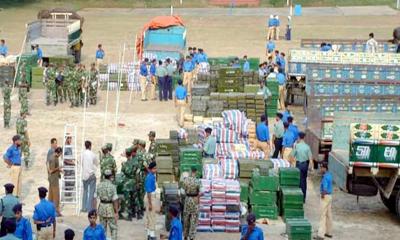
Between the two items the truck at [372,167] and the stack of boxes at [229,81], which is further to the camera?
the stack of boxes at [229,81]

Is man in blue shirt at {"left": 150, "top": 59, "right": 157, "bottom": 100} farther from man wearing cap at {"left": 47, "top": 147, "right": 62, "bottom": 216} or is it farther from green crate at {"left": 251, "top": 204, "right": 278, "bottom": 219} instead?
green crate at {"left": 251, "top": 204, "right": 278, "bottom": 219}

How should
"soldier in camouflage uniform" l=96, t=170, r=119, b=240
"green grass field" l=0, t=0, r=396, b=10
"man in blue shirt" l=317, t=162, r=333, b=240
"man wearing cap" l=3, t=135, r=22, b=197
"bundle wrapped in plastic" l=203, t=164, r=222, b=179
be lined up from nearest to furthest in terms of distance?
"soldier in camouflage uniform" l=96, t=170, r=119, b=240
"man in blue shirt" l=317, t=162, r=333, b=240
"man wearing cap" l=3, t=135, r=22, b=197
"bundle wrapped in plastic" l=203, t=164, r=222, b=179
"green grass field" l=0, t=0, r=396, b=10

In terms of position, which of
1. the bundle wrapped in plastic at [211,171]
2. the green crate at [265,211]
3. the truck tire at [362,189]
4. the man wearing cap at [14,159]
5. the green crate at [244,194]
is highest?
the man wearing cap at [14,159]

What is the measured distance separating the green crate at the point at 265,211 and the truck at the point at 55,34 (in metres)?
20.7

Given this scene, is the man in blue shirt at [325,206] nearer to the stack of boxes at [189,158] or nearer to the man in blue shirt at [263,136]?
the stack of boxes at [189,158]

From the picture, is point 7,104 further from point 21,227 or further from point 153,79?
point 21,227

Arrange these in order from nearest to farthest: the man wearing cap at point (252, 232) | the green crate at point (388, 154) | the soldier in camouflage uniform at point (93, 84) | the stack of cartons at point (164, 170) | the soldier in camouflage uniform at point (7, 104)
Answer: the man wearing cap at point (252, 232) < the green crate at point (388, 154) < the stack of cartons at point (164, 170) < the soldier in camouflage uniform at point (7, 104) < the soldier in camouflage uniform at point (93, 84)

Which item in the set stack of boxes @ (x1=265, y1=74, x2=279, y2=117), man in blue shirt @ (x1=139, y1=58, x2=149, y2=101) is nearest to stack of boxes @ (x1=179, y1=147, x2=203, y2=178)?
stack of boxes @ (x1=265, y1=74, x2=279, y2=117)

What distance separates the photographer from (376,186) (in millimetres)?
20297

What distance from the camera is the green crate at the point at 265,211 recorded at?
809 inches

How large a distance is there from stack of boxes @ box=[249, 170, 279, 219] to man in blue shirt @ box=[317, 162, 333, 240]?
1398mm

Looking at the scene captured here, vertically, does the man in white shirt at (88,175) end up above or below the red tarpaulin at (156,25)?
below

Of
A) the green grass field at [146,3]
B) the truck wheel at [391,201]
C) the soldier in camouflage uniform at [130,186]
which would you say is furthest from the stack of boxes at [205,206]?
the green grass field at [146,3]

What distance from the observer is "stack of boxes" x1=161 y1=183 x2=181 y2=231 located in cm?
1920
